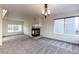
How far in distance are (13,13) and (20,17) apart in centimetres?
30

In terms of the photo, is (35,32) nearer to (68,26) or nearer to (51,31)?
(51,31)

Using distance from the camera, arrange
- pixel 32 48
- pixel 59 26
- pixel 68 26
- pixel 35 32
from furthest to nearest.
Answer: pixel 35 32 < pixel 59 26 < pixel 68 26 < pixel 32 48

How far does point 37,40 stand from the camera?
4.20 metres

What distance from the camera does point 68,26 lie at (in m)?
3.91

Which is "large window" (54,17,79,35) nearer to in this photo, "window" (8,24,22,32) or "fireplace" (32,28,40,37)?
"fireplace" (32,28,40,37)

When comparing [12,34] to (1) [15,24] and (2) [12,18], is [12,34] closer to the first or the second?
(1) [15,24]

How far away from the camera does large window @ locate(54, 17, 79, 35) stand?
3.71 meters

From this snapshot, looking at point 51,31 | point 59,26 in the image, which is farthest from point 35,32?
point 59,26

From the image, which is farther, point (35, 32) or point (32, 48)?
point (35, 32)

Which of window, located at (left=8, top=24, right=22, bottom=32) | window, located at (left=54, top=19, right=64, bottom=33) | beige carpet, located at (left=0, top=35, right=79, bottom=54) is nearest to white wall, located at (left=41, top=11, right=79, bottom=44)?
window, located at (left=54, top=19, right=64, bottom=33)

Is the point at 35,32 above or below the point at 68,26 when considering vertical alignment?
below

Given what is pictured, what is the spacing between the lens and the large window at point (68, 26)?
3712 millimetres

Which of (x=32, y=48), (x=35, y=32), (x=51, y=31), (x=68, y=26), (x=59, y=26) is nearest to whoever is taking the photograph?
(x=32, y=48)
